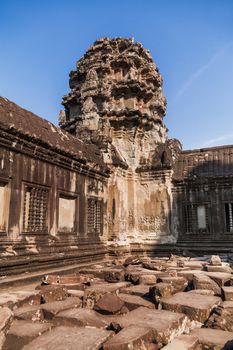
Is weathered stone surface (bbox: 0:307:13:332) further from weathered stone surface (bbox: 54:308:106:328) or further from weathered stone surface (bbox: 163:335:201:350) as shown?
weathered stone surface (bbox: 163:335:201:350)

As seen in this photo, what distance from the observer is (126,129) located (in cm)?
1340

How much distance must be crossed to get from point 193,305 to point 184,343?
3.66 ft

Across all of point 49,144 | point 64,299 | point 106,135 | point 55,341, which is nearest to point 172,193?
point 106,135

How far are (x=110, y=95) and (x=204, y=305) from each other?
1105 cm

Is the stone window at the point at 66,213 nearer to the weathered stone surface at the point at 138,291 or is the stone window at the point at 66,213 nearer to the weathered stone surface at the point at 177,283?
the weathered stone surface at the point at 138,291

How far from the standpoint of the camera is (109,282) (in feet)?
21.3

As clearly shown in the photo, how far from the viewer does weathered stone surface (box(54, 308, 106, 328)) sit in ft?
12.4

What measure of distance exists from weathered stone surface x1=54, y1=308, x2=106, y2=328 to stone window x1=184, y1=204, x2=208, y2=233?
30.3 feet

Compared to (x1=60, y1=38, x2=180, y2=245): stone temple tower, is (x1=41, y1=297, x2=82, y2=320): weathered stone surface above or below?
below

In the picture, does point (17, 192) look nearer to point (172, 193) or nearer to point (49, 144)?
point (49, 144)

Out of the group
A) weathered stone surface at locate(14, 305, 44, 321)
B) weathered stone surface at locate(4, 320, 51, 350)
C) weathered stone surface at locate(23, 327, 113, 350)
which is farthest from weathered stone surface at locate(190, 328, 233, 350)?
weathered stone surface at locate(14, 305, 44, 321)

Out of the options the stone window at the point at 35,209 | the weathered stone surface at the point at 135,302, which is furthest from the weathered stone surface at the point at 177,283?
the stone window at the point at 35,209

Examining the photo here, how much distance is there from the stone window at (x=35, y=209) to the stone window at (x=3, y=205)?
62 cm

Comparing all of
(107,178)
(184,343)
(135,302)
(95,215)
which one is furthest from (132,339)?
(107,178)
